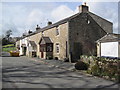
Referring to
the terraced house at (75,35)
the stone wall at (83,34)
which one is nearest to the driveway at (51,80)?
the terraced house at (75,35)

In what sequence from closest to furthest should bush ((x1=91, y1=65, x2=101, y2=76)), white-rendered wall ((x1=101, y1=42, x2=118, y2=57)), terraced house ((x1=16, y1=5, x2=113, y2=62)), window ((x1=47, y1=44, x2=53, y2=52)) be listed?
bush ((x1=91, y1=65, x2=101, y2=76))
white-rendered wall ((x1=101, y1=42, x2=118, y2=57))
terraced house ((x1=16, y1=5, x2=113, y2=62))
window ((x1=47, y1=44, x2=53, y2=52))

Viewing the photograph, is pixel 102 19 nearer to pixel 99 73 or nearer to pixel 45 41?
pixel 45 41

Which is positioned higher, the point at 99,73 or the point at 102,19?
the point at 102,19

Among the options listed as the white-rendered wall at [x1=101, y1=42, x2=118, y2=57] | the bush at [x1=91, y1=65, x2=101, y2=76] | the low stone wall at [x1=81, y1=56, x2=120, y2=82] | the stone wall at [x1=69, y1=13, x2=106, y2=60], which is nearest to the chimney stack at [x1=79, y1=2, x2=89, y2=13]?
the stone wall at [x1=69, y1=13, x2=106, y2=60]

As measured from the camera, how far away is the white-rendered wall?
768 inches

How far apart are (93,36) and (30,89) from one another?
19.4 metres

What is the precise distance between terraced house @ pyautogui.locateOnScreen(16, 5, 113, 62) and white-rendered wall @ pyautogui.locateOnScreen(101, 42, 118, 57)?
349 cm

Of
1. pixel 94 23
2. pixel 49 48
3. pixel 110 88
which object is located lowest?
pixel 110 88

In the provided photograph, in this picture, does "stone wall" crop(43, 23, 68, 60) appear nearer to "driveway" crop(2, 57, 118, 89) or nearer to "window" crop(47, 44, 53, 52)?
"window" crop(47, 44, 53, 52)

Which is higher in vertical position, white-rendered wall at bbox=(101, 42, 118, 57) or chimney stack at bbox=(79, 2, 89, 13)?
chimney stack at bbox=(79, 2, 89, 13)

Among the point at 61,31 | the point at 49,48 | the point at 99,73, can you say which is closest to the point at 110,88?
the point at 99,73

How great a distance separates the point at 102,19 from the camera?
90.9 ft

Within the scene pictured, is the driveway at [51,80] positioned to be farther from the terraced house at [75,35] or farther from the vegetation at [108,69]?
the terraced house at [75,35]

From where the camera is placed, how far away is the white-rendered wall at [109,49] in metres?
19.5
